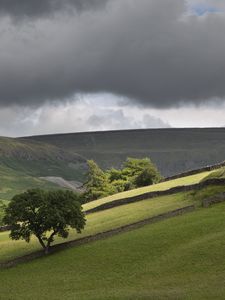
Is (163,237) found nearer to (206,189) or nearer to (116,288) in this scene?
(116,288)

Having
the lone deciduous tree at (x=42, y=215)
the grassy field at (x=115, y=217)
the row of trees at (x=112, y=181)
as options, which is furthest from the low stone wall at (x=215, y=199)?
the row of trees at (x=112, y=181)

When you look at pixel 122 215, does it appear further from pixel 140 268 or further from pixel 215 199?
pixel 140 268

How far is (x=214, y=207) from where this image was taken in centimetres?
7681

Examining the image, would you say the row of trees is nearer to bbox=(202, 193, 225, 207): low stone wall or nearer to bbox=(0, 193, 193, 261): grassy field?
bbox=(0, 193, 193, 261): grassy field

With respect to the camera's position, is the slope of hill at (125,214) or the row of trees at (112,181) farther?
the row of trees at (112,181)

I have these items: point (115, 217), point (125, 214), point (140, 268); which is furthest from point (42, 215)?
point (140, 268)

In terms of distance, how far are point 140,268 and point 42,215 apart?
21.3 meters

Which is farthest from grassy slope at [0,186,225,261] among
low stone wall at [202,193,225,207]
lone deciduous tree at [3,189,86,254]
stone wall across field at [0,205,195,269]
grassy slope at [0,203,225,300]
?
grassy slope at [0,203,225,300]

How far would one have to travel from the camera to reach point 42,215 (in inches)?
2795

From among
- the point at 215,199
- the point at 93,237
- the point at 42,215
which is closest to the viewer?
the point at 42,215

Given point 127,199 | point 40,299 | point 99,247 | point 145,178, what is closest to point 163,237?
point 99,247

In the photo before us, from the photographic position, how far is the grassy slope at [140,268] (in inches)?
1802

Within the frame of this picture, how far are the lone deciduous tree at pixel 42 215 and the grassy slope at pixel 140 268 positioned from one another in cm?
402

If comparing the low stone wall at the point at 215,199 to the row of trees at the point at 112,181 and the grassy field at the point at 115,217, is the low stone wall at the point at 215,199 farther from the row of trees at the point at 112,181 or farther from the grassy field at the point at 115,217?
the row of trees at the point at 112,181
